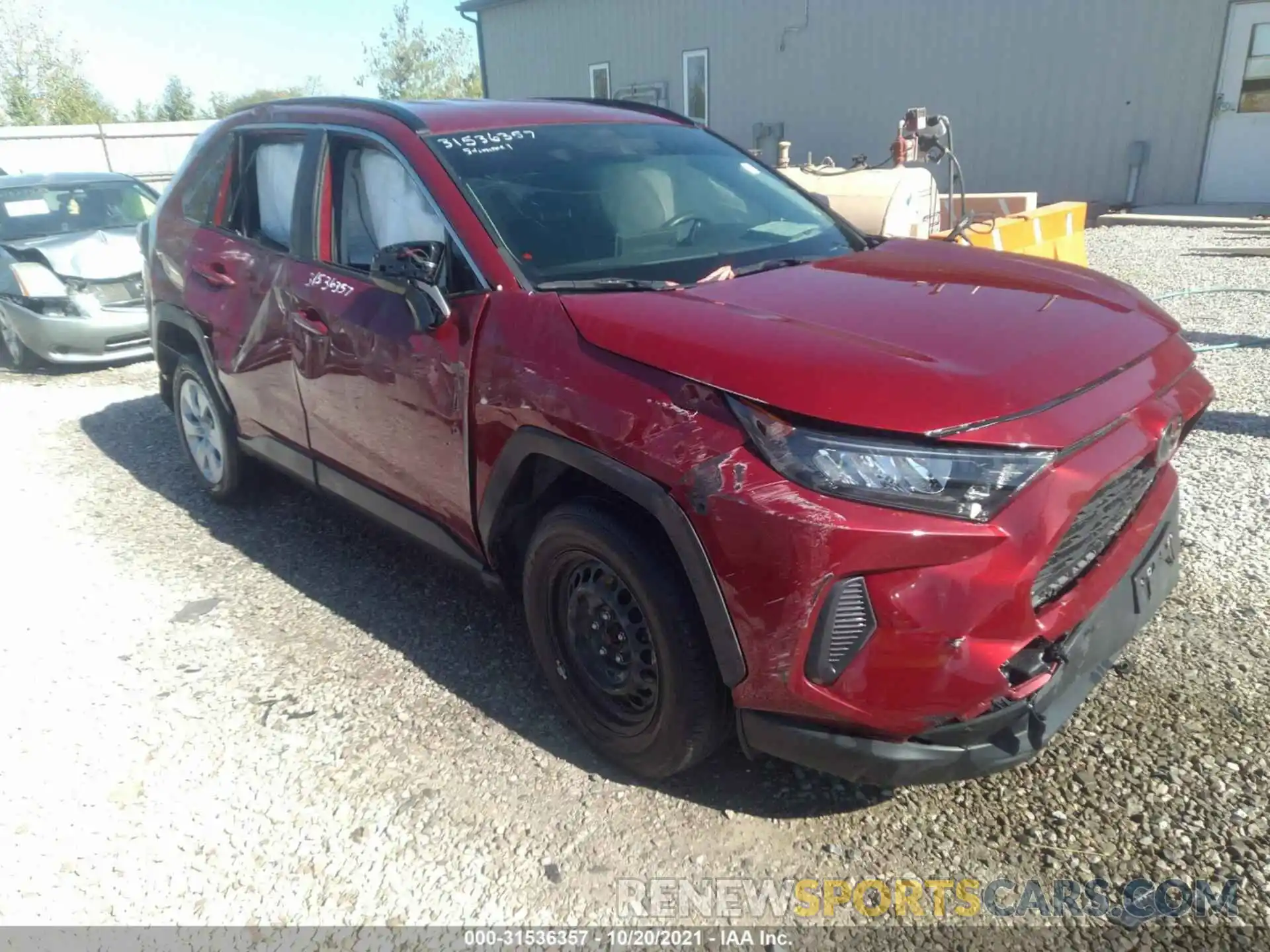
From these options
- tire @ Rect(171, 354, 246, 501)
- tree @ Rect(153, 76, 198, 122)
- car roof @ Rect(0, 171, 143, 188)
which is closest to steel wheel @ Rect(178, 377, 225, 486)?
tire @ Rect(171, 354, 246, 501)

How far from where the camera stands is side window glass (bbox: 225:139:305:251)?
3814 millimetres

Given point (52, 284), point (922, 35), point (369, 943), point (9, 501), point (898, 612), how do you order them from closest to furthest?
point (898, 612) → point (369, 943) → point (9, 501) → point (52, 284) → point (922, 35)

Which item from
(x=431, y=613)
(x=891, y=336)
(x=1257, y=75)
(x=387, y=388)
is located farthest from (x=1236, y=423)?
(x=1257, y=75)

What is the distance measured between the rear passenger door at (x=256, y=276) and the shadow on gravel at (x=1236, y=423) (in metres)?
4.59

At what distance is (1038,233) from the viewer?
25.2 feet

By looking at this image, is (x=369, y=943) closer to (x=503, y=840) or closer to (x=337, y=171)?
(x=503, y=840)

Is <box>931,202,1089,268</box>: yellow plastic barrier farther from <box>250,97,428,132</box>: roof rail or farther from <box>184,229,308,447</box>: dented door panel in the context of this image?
<box>184,229,308,447</box>: dented door panel

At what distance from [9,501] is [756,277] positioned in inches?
179

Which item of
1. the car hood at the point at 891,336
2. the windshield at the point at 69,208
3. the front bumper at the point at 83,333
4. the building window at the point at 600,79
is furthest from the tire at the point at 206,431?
the building window at the point at 600,79

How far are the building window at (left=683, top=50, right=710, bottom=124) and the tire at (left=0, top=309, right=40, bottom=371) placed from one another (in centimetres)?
1378

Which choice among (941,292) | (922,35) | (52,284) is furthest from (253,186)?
(922,35)

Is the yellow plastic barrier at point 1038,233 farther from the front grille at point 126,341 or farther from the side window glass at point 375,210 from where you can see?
the front grille at point 126,341

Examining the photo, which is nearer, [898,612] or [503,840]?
[898,612]

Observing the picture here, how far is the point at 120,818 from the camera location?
270cm
